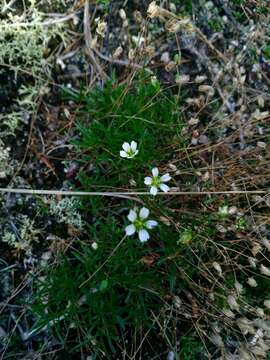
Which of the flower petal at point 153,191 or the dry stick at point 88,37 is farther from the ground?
the dry stick at point 88,37

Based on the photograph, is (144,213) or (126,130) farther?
(126,130)

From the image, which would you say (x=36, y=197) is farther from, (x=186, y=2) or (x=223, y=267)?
(x=186, y=2)

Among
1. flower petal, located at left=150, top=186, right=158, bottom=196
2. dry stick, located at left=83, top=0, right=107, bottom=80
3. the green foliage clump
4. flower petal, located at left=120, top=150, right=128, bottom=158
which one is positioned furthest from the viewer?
dry stick, located at left=83, top=0, right=107, bottom=80

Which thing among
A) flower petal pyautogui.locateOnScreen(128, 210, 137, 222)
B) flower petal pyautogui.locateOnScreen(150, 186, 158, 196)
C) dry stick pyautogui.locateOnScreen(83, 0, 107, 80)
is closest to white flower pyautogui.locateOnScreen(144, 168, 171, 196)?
flower petal pyautogui.locateOnScreen(150, 186, 158, 196)

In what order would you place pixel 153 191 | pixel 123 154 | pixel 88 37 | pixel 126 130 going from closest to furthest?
1. pixel 153 191
2. pixel 123 154
3. pixel 126 130
4. pixel 88 37

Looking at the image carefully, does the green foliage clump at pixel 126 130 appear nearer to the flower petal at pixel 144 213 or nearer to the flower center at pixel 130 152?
the flower center at pixel 130 152

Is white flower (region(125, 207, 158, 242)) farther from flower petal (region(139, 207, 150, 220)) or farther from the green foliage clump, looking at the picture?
the green foliage clump

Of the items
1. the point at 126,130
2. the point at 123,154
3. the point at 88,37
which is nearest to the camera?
the point at 123,154

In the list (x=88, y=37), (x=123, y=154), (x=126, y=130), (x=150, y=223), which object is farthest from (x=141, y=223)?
(x=88, y=37)

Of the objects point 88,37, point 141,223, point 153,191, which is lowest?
point 141,223

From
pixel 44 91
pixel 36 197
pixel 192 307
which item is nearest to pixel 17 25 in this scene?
pixel 44 91

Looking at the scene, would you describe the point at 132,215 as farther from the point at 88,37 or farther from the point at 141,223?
the point at 88,37

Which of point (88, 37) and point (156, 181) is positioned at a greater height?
point (88, 37)

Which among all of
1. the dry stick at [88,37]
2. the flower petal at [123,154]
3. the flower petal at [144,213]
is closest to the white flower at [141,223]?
the flower petal at [144,213]
